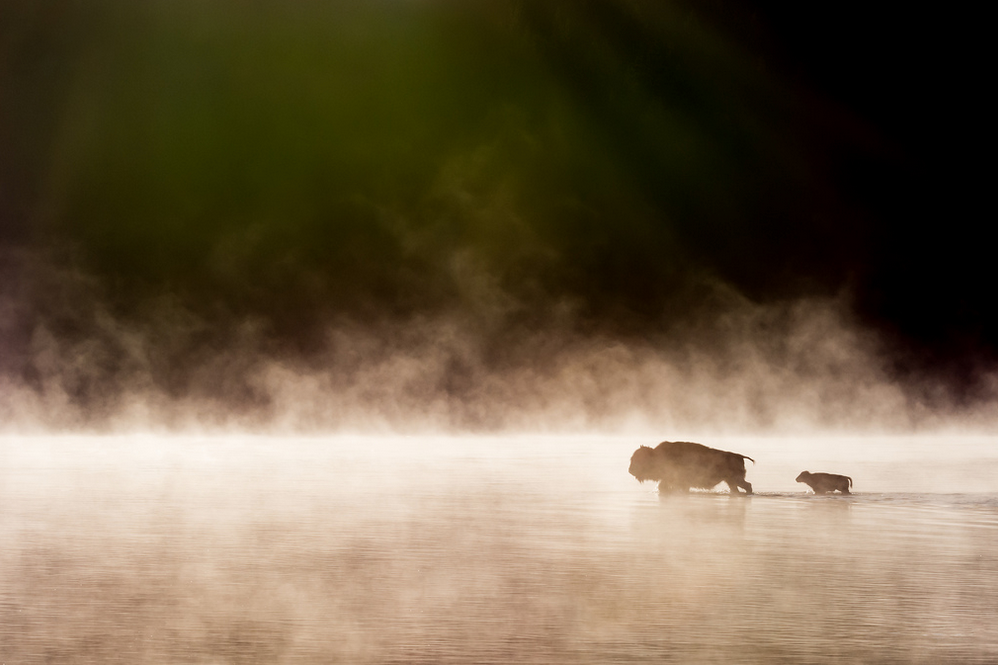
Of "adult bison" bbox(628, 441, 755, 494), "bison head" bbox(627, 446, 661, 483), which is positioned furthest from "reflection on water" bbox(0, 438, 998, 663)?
"bison head" bbox(627, 446, 661, 483)

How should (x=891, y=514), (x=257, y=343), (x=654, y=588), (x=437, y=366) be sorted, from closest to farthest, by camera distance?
(x=654, y=588)
(x=891, y=514)
(x=257, y=343)
(x=437, y=366)

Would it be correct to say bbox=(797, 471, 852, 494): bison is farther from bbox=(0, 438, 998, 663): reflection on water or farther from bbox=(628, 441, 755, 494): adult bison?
bbox=(628, 441, 755, 494): adult bison

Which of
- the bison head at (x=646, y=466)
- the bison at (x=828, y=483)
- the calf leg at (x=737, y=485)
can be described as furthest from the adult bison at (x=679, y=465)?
the bison at (x=828, y=483)

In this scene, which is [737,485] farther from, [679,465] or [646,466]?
[646,466]

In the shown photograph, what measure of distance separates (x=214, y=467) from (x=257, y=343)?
5302cm

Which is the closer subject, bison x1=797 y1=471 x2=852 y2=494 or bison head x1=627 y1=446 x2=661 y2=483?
bison x1=797 y1=471 x2=852 y2=494

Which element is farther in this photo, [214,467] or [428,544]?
[214,467]

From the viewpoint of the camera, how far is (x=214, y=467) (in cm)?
4903

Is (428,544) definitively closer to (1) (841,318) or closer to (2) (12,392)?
(1) (841,318)

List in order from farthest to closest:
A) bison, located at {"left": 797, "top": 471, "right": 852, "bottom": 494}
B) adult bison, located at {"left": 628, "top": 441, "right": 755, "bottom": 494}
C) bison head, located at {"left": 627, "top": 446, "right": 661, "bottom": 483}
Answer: bison head, located at {"left": 627, "top": 446, "right": 661, "bottom": 483} < adult bison, located at {"left": 628, "top": 441, "right": 755, "bottom": 494} < bison, located at {"left": 797, "top": 471, "right": 852, "bottom": 494}

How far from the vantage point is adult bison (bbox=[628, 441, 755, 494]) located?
32.7 metres

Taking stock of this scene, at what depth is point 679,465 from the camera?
33500 millimetres

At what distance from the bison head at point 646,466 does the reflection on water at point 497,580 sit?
3951 mm

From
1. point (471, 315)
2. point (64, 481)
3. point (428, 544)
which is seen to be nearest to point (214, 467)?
point (64, 481)
